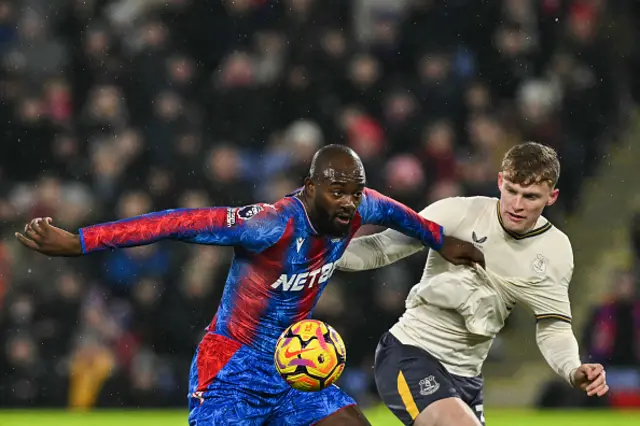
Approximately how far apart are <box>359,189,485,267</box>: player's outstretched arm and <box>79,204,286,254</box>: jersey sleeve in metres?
0.71

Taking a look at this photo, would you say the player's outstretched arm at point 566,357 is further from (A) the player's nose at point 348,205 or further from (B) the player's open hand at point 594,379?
(A) the player's nose at point 348,205

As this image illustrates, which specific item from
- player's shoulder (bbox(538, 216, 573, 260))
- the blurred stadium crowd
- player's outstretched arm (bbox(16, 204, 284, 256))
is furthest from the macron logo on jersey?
the blurred stadium crowd

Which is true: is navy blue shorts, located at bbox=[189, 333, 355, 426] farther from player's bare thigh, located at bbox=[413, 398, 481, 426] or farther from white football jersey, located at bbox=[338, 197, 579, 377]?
white football jersey, located at bbox=[338, 197, 579, 377]

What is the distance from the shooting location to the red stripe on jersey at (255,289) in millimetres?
5152

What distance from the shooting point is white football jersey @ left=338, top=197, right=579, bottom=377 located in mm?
5707

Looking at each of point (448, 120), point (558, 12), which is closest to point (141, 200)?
point (448, 120)

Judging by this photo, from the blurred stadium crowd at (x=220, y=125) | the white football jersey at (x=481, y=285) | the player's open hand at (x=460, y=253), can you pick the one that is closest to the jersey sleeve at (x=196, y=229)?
the white football jersey at (x=481, y=285)

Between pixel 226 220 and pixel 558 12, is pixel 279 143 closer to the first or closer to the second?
pixel 558 12

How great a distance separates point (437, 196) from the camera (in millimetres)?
10797

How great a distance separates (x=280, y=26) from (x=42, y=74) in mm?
2597

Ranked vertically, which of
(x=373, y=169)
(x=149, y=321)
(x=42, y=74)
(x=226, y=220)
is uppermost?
(x=42, y=74)

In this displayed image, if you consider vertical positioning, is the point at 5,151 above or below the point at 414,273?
above

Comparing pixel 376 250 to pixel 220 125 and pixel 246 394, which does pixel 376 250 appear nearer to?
pixel 246 394

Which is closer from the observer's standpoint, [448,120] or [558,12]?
[448,120]
